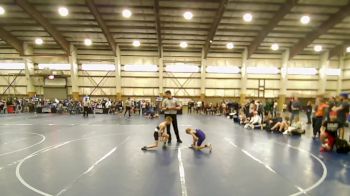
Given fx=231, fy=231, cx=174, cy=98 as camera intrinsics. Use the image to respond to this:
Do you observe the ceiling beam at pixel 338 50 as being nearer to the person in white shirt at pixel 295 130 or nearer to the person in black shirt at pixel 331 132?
the person in white shirt at pixel 295 130

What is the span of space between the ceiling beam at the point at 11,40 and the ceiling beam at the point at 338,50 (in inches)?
1342

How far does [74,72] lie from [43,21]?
7.03 m

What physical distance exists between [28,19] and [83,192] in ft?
71.3

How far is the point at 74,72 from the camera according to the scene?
2594cm

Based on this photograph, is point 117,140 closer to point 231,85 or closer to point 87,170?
point 87,170

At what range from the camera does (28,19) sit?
20.5 meters

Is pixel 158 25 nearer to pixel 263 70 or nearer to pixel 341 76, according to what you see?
pixel 263 70

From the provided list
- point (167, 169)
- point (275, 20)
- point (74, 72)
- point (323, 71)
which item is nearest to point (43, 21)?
point (74, 72)

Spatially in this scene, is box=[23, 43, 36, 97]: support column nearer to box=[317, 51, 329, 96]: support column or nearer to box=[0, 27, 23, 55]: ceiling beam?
box=[0, 27, 23, 55]: ceiling beam

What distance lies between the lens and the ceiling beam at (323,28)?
58.5ft

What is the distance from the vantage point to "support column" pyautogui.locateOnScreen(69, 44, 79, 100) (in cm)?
2561

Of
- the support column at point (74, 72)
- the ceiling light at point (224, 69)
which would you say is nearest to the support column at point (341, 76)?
the ceiling light at point (224, 69)

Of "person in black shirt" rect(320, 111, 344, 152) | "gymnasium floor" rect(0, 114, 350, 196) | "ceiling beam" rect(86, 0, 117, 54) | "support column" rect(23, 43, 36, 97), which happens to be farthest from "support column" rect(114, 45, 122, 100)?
"person in black shirt" rect(320, 111, 344, 152)

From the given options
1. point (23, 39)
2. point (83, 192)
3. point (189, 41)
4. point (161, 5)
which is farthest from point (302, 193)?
point (23, 39)
